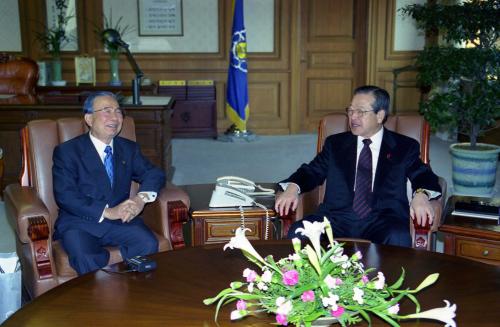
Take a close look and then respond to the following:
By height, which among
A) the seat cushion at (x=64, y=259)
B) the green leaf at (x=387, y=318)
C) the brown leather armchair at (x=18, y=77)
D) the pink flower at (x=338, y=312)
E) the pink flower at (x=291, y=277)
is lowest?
the seat cushion at (x=64, y=259)

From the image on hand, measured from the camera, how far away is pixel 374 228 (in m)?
2.97

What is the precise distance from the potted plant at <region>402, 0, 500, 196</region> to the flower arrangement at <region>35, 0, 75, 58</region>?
4046mm

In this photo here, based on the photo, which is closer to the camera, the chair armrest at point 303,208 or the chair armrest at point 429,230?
the chair armrest at point 429,230

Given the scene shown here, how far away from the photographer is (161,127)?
5066 mm

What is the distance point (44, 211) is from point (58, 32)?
5073 millimetres

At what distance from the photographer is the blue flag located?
24.8 feet

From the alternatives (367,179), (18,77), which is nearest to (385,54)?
(18,77)

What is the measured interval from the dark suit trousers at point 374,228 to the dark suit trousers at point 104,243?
0.65 metres

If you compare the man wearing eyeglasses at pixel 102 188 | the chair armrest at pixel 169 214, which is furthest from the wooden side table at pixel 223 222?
the man wearing eyeglasses at pixel 102 188

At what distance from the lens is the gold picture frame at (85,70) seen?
290 inches

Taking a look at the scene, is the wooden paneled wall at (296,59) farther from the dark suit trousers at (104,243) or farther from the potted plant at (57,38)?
the dark suit trousers at (104,243)

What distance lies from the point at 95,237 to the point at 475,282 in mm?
1649

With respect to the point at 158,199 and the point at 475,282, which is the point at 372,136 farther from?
the point at 475,282

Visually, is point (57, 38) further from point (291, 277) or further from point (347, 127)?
point (291, 277)
